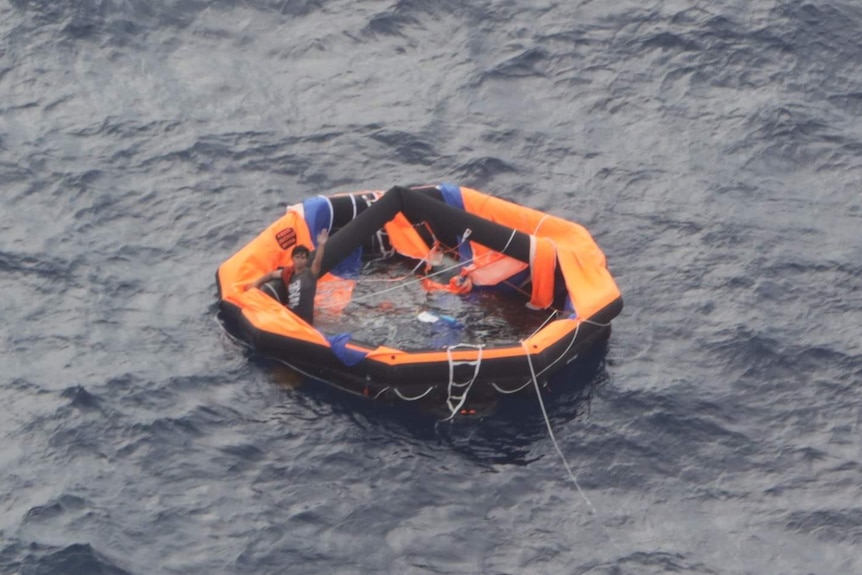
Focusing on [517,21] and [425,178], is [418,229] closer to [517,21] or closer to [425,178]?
[425,178]

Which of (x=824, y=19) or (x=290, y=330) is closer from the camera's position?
(x=290, y=330)

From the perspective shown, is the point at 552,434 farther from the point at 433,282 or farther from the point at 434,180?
the point at 434,180

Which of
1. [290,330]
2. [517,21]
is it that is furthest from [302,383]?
[517,21]

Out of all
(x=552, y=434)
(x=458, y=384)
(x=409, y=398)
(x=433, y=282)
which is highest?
(x=433, y=282)

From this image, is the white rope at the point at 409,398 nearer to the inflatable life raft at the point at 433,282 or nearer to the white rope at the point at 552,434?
the inflatable life raft at the point at 433,282

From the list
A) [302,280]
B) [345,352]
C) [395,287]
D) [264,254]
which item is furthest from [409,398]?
[264,254]

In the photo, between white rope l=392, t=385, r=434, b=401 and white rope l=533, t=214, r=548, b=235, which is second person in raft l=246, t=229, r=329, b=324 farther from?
white rope l=533, t=214, r=548, b=235

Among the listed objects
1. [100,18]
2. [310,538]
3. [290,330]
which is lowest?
[310,538]
